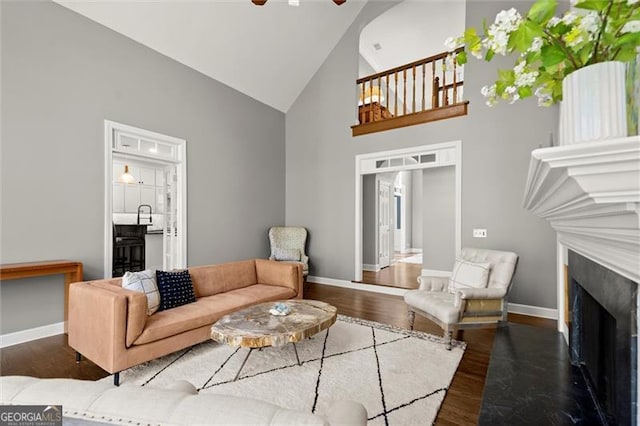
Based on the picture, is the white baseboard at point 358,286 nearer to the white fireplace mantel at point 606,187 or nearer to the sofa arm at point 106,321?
the sofa arm at point 106,321

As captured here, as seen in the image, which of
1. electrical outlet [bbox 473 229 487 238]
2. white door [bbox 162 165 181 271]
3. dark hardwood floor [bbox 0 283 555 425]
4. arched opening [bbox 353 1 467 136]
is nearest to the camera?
dark hardwood floor [bbox 0 283 555 425]

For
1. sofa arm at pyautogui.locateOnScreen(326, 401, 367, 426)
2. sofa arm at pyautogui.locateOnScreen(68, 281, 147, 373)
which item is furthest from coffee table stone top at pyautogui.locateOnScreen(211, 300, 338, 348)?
sofa arm at pyautogui.locateOnScreen(326, 401, 367, 426)

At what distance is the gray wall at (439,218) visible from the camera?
5.44 m

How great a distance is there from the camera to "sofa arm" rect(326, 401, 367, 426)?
0.78 metres

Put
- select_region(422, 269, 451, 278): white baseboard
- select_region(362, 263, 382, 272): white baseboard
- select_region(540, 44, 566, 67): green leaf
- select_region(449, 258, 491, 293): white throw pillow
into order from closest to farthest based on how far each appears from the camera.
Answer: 1. select_region(540, 44, 566, 67): green leaf
2. select_region(449, 258, 491, 293): white throw pillow
3. select_region(422, 269, 451, 278): white baseboard
4. select_region(362, 263, 382, 272): white baseboard

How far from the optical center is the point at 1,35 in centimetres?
288

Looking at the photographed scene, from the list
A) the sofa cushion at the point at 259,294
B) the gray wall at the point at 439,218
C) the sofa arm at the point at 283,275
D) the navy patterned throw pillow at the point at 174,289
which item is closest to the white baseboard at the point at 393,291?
the gray wall at the point at 439,218

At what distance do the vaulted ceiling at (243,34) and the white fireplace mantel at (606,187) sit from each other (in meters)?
4.67

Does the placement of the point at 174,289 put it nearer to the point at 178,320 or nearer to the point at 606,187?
the point at 178,320

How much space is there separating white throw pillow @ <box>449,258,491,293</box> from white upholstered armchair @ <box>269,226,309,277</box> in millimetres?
2910

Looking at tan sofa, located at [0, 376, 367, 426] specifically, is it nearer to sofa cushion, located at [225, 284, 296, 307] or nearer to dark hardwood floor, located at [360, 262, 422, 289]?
sofa cushion, located at [225, 284, 296, 307]

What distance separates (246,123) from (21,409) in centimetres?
544

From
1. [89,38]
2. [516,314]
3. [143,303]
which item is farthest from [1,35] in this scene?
[516,314]

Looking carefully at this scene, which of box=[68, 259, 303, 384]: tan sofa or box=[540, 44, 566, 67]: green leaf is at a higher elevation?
box=[540, 44, 566, 67]: green leaf
